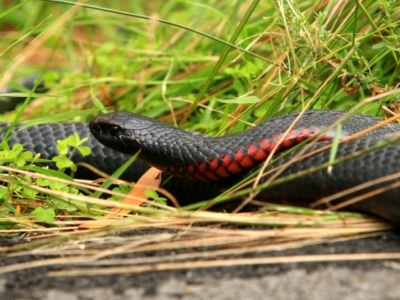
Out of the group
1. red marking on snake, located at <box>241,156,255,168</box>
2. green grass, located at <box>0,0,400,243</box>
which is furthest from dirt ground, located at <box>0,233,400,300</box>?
red marking on snake, located at <box>241,156,255,168</box>

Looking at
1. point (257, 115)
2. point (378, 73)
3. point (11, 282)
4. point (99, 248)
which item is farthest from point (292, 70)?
point (11, 282)

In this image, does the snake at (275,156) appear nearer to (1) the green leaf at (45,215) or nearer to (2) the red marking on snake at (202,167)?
(2) the red marking on snake at (202,167)

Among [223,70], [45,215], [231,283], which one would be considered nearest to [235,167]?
[45,215]

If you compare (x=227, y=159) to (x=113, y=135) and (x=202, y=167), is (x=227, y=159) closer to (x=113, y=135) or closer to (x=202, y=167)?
(x=202, y=167)

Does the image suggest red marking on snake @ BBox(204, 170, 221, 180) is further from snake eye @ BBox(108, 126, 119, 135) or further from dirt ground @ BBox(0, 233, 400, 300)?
dirt ground @ BBox(0, 233, 400, 300)

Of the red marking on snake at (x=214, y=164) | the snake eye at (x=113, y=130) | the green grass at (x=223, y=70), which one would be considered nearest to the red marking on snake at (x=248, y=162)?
the red marking on snake at (x=214, y=164)

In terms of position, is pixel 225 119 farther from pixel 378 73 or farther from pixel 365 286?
pixel 365 286
